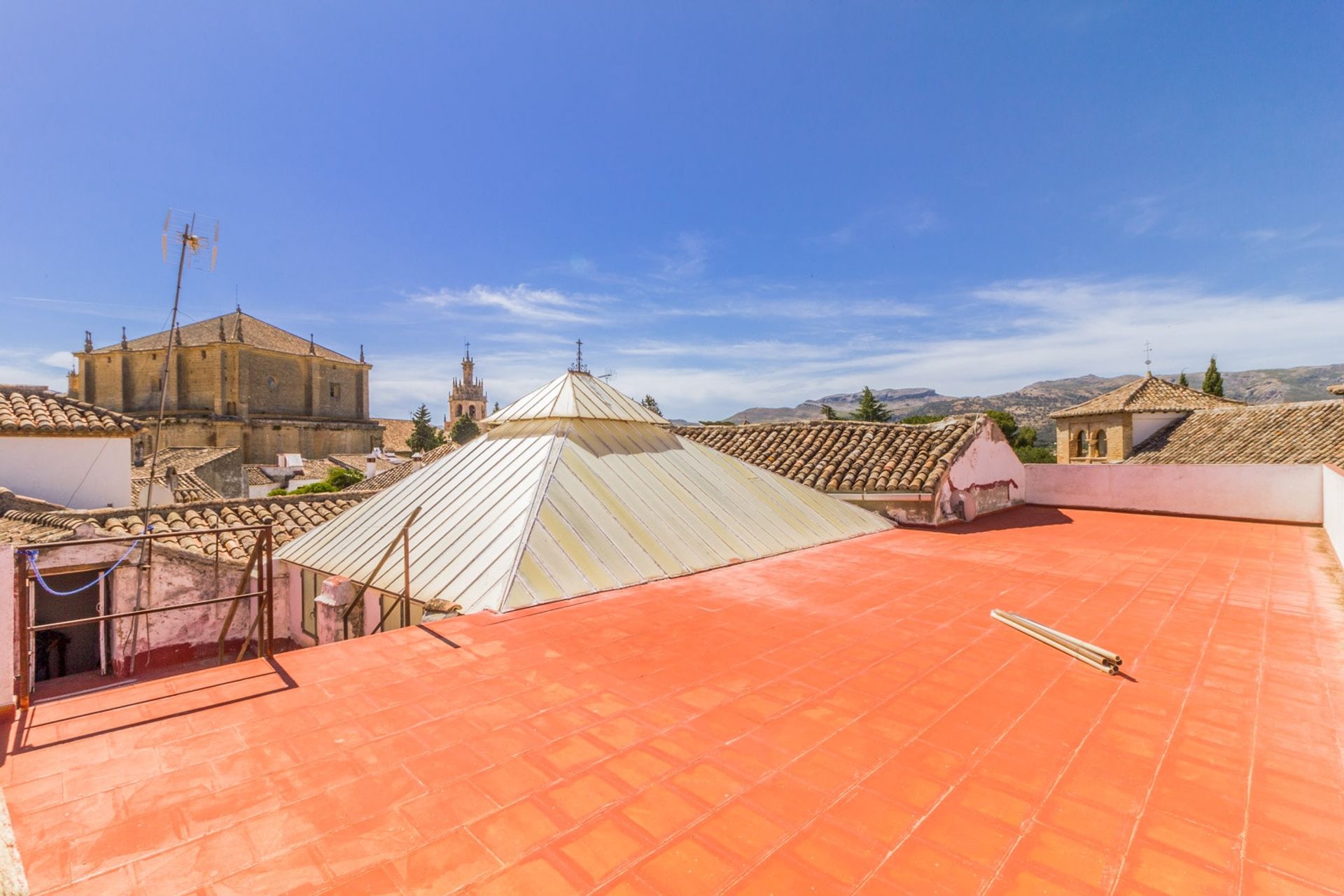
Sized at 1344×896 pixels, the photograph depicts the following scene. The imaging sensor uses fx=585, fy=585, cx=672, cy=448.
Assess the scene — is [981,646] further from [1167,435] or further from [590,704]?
[1167,435]

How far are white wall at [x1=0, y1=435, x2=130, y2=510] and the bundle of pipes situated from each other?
15576 millimetres

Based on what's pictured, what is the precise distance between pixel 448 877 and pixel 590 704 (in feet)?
4.47

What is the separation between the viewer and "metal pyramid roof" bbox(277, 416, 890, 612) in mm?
5695

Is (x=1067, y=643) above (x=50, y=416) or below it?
below

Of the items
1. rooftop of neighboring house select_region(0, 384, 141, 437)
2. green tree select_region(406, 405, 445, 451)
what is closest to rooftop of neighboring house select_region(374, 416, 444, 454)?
green tree select_region(406, 405, 445, 451)

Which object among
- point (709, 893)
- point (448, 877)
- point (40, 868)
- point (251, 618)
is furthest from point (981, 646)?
point (251, 618)

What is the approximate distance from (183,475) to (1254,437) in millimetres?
34801

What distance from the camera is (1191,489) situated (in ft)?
41.7

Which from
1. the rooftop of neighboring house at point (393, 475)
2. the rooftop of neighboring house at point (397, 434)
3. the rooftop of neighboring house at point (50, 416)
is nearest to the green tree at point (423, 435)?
the rooftop of neighboring house at point (397, 434)

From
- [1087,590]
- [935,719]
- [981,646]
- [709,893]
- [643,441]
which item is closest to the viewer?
[709,893]

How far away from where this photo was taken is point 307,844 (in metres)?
2.28

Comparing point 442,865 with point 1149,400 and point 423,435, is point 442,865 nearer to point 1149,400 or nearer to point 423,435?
point 1149,400

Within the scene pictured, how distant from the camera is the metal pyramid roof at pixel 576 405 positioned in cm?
877

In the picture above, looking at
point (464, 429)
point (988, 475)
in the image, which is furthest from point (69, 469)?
point (464, 429)
